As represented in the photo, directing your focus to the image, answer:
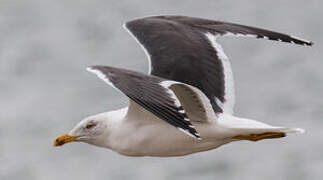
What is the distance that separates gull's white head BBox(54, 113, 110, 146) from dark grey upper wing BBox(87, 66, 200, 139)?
712 mm

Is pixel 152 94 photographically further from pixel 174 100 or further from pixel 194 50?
pixel 194 50

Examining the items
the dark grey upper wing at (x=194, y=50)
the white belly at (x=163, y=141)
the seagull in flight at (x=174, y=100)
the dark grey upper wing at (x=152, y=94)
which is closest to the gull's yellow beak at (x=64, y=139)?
the seagull in flight at (x=174, y=100)

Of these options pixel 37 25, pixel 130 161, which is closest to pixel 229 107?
pixel 130 161

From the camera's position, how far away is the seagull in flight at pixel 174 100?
5258mm

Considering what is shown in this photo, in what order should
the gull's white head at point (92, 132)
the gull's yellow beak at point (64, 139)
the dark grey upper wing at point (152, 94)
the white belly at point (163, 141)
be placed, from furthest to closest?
the gull's yellow beak at point (64, 139) < the gull's white head at point (92, 132) < the white belly at point (163, 141) < the dark grey upper wing at point (152, 94)

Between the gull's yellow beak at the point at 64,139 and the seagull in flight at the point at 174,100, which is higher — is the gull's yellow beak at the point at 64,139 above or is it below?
below

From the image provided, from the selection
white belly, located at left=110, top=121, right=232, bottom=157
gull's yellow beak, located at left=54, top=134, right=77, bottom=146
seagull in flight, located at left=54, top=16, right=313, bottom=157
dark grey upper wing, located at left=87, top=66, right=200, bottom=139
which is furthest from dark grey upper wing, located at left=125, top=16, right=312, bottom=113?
dark grey upper wing, located at left=87, top=66, right=200, bottom=139

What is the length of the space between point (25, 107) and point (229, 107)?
4.56m

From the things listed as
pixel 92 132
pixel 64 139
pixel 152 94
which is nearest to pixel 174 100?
pixel 152 94

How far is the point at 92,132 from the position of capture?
609 cm

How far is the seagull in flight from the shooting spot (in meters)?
5.26

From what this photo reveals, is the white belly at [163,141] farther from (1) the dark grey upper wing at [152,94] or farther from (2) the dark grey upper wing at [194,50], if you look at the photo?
(1) the dark grey upper wing at [152,94]

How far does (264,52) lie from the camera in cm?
1099

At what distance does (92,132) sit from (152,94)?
3.53ft
